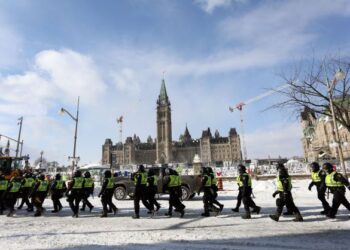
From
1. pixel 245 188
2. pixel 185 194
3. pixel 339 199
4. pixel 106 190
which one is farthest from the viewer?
pixel 185 194

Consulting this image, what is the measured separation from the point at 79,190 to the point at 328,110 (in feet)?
49.0

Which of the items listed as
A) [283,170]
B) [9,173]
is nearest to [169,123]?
[9,173]

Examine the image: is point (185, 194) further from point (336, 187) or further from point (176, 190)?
point (336, 187)

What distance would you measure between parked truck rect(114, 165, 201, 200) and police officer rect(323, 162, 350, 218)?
22.5 feet

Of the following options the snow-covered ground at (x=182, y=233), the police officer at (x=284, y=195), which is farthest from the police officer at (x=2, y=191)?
the police officer at (x=284, y=195)

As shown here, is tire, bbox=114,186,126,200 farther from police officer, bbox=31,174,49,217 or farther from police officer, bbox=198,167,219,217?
police officer, bbox=198,167,219,217

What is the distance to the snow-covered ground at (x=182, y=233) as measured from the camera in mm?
6465

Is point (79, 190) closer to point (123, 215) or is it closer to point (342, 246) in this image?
point (123, 215)

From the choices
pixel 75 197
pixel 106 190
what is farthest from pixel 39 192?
pixel 106 190

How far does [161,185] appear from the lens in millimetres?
15523

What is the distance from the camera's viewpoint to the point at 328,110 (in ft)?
60.0

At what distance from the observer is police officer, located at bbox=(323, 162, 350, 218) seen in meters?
8.74

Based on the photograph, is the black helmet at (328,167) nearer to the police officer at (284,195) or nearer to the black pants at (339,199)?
the black pants at (339,199)

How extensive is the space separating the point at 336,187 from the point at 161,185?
28.4 feet
